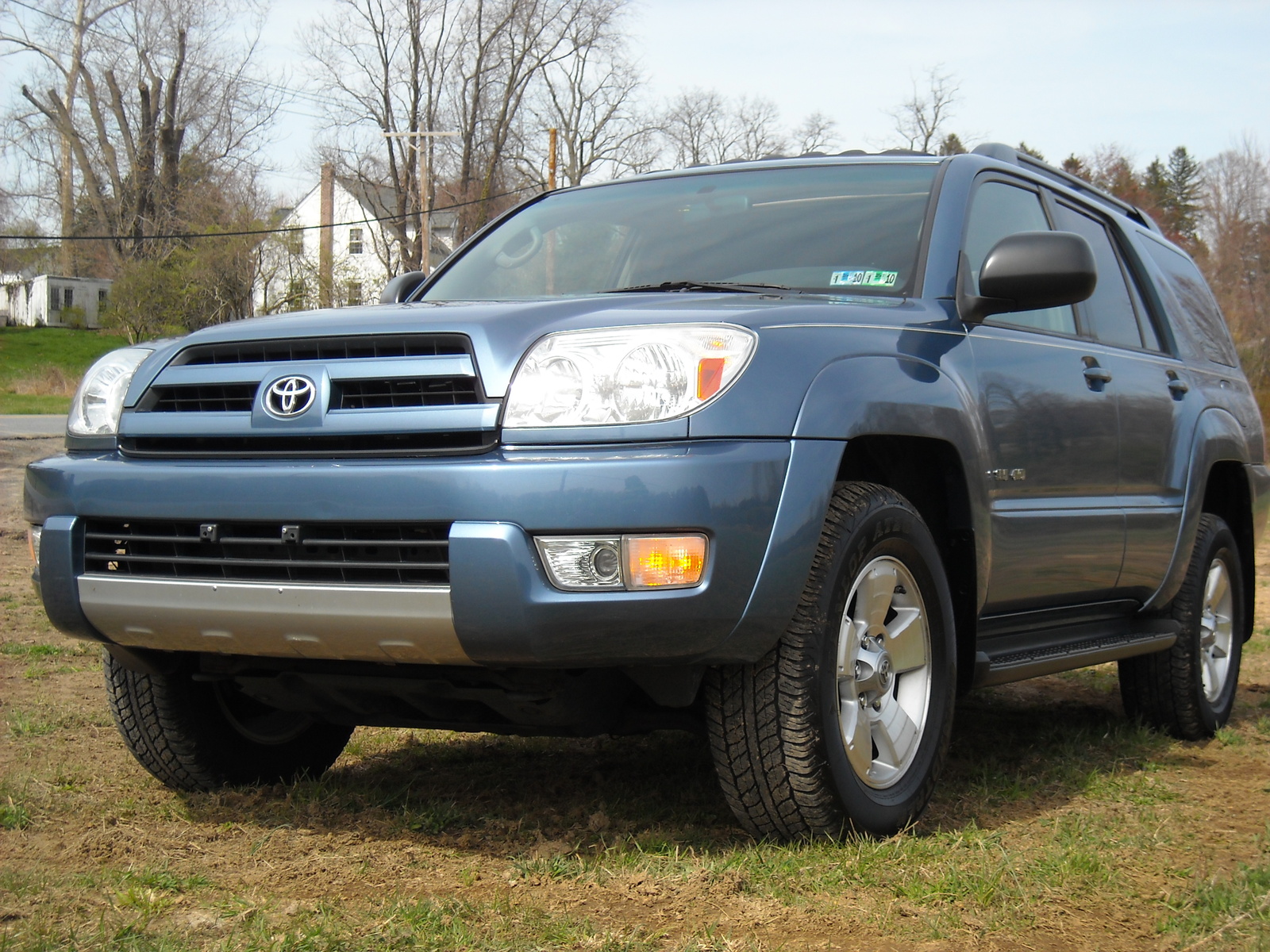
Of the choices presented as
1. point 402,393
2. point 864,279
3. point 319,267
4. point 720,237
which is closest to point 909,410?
point 864,279

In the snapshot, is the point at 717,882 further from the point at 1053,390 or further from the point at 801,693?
the point at 1053,390

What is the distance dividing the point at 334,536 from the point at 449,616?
335mm

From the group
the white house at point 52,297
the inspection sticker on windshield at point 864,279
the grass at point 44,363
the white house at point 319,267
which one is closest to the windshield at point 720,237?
the inspection sticker on windshield at point 864,279

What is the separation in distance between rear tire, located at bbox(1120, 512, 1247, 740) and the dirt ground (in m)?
0.26

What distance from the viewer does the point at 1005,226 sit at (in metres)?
4.44

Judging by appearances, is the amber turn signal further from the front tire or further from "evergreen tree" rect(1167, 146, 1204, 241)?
"evergreen tree" rect(1167, 146, 1204, 241)

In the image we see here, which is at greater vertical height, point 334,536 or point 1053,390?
point 1053,390

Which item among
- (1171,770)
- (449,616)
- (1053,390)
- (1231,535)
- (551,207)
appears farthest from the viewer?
(1231,535)

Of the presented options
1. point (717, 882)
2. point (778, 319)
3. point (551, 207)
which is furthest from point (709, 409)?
point (551, 207)

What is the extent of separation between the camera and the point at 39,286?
71.0 metres

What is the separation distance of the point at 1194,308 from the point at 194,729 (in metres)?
4.33

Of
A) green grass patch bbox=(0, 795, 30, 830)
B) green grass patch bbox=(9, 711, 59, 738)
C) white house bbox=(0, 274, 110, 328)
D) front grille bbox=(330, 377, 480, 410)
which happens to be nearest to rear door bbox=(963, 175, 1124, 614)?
front grille bbox=(330, 377, 480, 410)

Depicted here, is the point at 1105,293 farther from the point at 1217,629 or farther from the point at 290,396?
the point at 290,396

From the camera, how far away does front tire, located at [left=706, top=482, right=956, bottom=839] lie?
304cm
